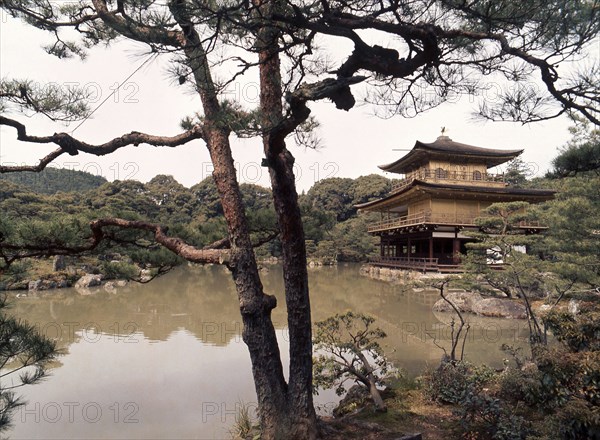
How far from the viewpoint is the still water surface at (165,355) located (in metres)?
3.82

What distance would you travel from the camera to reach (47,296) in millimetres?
11734

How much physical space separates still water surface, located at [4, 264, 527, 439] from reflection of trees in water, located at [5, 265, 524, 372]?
26 millimetres

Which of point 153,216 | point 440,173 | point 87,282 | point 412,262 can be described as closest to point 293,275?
point 412,262

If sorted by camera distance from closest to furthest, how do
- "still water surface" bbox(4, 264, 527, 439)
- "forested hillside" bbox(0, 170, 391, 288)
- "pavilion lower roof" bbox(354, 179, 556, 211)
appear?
"forested hillside" bbox(0, 170, 391, 288) → "still water surface" bbox(4, 264, 527, 439) → "pavilion lower roof" bbox(354, 179, 556, 211)

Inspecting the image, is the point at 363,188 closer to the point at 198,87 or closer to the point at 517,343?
the point at 517,343

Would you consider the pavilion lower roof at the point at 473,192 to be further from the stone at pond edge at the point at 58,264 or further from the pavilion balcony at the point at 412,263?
the stone at pond edge at the point at 58,264

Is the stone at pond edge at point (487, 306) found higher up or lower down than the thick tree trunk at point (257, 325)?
lower down

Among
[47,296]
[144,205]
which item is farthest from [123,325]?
[144,205]

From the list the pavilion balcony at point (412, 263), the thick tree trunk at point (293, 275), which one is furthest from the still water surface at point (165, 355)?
the pavilion balcony at point (412, 263)

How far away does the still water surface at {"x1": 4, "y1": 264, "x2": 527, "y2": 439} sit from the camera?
3.82m

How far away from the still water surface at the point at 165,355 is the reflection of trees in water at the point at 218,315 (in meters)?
0.03

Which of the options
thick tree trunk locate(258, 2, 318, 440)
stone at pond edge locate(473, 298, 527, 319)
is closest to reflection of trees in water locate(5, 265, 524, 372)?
stone at pond edge locate(473, 298, 527, 319)

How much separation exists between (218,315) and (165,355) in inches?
116

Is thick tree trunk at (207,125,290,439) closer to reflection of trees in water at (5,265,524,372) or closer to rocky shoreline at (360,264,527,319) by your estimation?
reflection of trees in water at (5,265,524,372)
